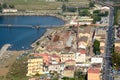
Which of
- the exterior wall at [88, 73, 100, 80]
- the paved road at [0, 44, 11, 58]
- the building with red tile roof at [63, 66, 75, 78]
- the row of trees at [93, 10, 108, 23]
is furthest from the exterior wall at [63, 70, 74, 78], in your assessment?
the row of trees at [93, 10, 108, 23]

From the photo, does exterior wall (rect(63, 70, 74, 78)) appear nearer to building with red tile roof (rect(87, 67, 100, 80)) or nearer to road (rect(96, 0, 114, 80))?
building with red tile roof (rect(87, 67, 100, 80))

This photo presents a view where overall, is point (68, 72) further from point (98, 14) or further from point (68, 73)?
point (98, 14)

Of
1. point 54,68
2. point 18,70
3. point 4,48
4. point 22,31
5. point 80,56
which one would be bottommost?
point 22,31

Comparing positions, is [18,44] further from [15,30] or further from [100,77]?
[100,77]

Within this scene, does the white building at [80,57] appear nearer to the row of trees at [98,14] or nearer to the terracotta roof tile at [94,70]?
the terracotta roof tile at [94,70]

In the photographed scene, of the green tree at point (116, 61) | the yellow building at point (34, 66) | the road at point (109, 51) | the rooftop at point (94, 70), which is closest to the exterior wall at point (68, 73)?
the rooftop at point (94, 70)

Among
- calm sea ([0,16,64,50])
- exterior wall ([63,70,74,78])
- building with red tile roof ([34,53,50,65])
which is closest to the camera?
exterior wall ([63,70,74,78])

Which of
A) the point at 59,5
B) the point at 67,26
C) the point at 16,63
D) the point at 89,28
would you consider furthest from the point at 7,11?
the point at 16,63

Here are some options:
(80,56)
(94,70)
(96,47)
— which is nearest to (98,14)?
(96,47)

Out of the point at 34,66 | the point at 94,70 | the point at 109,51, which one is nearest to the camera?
the point at 94,70
